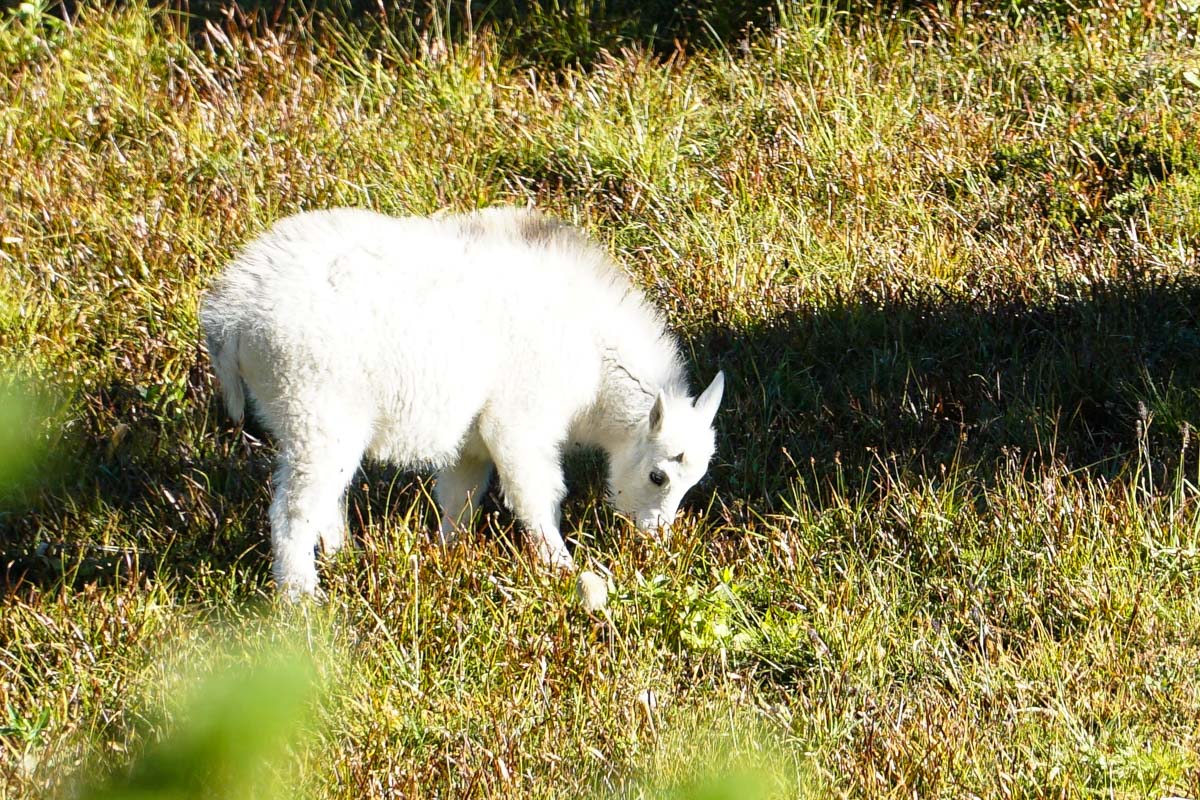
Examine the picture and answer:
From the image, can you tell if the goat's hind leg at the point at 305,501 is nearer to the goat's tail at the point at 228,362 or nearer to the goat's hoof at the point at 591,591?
the goat's tail at the point at 228,362

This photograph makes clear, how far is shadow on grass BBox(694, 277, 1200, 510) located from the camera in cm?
530

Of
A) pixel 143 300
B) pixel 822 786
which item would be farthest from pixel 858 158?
pixel 822 786

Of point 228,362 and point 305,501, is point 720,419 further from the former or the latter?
point 228,362

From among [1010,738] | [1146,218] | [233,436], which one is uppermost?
[1146,218]

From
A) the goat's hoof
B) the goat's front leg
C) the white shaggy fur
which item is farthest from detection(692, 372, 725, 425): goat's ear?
the goat's hoof

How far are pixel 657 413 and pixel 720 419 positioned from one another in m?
0.82

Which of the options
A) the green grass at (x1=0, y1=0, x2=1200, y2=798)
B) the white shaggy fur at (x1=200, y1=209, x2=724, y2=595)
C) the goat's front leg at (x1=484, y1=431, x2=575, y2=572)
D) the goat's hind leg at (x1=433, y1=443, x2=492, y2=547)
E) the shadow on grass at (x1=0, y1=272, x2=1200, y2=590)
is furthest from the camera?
the goat's hind leg at (x1=433, y1=443, x2=492, y2=547)

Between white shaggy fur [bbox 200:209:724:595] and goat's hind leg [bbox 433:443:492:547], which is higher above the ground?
white shaggy fur [bbox 200:209:724:595]

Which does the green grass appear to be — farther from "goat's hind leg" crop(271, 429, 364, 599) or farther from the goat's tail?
the goat's tail

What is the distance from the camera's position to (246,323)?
4.29 meters

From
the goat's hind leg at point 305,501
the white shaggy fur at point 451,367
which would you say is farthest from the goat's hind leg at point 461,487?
the goat's hind leg at point 305,501

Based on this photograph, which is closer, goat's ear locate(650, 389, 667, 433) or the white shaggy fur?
the white shaggy fur

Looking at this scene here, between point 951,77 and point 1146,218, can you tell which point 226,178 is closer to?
point 951,77

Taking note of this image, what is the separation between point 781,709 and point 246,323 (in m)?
2.16
